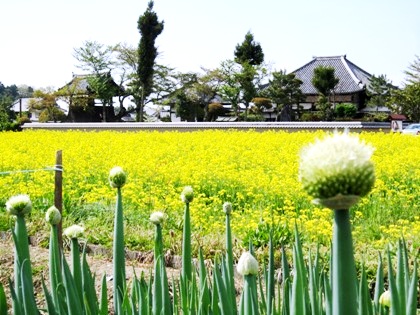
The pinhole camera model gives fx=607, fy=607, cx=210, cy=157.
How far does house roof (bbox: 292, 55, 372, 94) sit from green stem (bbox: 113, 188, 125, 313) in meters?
40.7

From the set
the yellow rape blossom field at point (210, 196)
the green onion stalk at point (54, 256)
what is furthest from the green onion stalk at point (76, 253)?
the yellow rape blossom field at point (210, 196)

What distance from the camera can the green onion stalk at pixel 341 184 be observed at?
21.3 inches

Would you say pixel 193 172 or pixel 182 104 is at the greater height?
pixel 182 104

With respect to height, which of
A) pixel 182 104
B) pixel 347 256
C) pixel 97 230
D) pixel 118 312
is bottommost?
pixel 97 230

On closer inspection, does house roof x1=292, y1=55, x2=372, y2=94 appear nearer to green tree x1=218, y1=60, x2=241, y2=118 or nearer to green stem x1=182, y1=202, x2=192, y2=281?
green tree x1=218, y1=60, x2=241, y2=118

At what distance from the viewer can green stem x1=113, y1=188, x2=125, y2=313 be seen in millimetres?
1503

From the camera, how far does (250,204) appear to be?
7.07 m

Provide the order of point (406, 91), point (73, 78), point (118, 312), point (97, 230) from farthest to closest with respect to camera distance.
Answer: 1. point (73, 78)
2. point (406, 91)
3. point (97, 230)
4. point (118, 312)

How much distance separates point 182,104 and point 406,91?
1460 cm

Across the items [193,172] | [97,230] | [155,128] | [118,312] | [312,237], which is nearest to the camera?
[118,312]

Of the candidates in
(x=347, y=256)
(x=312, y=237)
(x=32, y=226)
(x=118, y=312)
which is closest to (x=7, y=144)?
(x=32, y=226)

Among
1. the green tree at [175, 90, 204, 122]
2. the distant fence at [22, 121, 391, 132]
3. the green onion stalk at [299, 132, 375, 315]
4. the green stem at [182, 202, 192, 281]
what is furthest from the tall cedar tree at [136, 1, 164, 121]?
the green onion stalk at [299, 132, 375, 315]

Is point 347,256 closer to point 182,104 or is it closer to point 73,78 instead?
point 182,104

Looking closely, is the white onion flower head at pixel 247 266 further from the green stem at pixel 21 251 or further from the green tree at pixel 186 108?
the green tree at pixel 186 108
